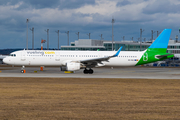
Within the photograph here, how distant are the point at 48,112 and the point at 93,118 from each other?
101 inches

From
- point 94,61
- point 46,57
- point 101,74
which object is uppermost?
point 46,57

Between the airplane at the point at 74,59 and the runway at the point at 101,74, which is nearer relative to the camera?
the runway at the point at 101,74

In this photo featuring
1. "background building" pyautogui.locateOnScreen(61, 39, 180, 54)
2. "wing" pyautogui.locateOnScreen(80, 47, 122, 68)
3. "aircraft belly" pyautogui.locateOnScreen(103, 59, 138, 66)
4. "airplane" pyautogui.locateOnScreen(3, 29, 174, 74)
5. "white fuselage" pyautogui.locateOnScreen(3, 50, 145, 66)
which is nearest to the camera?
"wing" pyautogui.locateOnScreen(80, 47, 122, 68)

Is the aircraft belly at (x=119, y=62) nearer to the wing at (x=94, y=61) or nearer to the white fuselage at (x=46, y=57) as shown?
the white fuselage at (x=46, y=57)

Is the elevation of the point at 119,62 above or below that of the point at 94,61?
below

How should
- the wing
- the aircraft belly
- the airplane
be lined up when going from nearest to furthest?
the wing → the airplane → the aircraft belly

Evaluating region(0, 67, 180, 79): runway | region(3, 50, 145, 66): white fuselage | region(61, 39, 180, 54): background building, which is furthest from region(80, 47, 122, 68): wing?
region(61, 39, 180, 54): background building

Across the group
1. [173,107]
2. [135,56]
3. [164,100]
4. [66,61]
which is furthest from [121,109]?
[135,56]

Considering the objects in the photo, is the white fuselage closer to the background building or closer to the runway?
the runway

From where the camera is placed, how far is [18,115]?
41.2ft

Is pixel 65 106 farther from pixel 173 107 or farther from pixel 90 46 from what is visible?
pixel 90 46

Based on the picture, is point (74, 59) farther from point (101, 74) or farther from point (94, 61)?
point (101, 74)

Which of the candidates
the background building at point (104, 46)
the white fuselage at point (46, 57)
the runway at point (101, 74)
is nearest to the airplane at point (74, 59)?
the white fuselage at point (46, 57)

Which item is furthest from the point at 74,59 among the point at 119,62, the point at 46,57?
the point at 119,62
